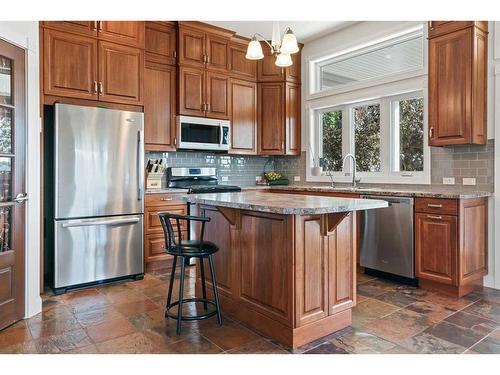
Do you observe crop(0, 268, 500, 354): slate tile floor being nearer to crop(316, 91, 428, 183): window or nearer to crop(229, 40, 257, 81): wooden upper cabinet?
crop(316, 91, 428, 183): window

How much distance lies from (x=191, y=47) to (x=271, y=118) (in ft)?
4.93

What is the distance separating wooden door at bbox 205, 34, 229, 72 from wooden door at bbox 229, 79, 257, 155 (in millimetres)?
273

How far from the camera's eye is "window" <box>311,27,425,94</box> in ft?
14.3

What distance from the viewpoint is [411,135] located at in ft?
14.5

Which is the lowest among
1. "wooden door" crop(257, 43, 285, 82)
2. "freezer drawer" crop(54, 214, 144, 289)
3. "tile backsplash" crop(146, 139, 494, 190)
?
"freezer drawer" crop(54, 214, 144, 289)

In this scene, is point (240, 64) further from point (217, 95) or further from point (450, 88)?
point (450, 88)

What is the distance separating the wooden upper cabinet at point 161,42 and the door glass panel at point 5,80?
6.23 ft

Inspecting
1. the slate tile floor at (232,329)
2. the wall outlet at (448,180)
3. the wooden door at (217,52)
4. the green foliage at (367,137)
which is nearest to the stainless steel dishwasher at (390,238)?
the slate tile floor at (232,329)

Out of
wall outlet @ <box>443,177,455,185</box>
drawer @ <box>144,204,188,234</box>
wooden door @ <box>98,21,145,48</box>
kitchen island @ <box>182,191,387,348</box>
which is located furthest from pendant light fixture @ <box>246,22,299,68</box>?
wall outlet @ <box>443,177,455,185</box>

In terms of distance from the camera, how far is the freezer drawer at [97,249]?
347 cm
